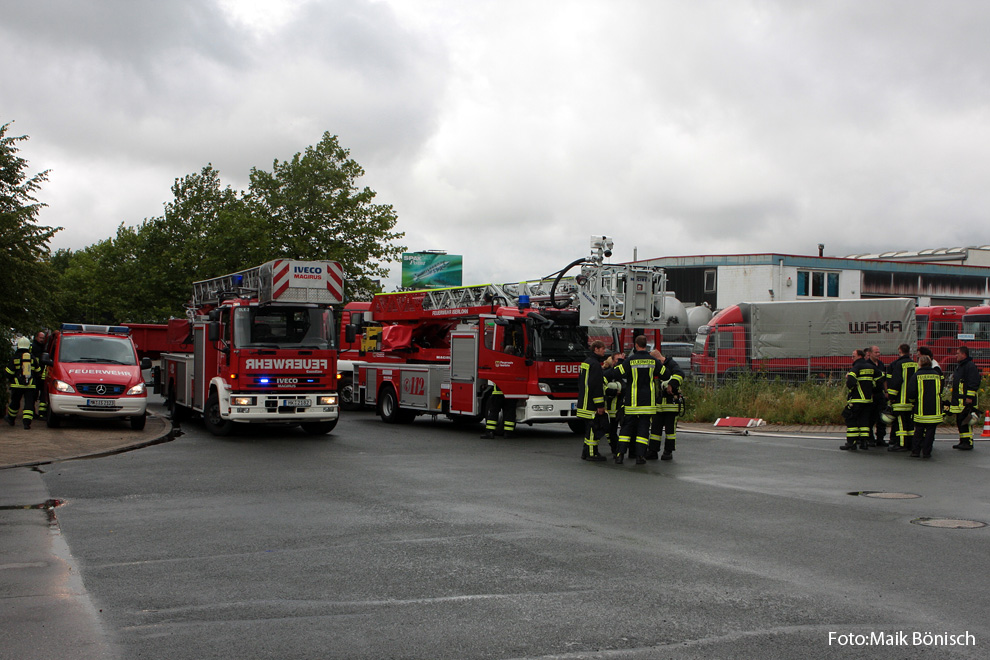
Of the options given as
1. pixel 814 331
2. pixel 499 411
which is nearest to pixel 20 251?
pixel 499 411

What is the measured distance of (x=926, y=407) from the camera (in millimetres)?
14297

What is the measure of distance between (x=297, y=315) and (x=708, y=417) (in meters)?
9.98

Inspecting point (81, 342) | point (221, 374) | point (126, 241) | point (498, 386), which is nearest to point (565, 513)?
point (498, 386)

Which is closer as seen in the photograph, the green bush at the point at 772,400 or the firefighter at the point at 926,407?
the firefighter at the point at 926,407

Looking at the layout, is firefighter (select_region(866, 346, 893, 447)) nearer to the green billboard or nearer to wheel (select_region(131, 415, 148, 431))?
wheel (select_region(131, 415, 148, 431))

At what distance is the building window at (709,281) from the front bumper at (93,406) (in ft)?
165

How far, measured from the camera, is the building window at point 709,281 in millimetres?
63781

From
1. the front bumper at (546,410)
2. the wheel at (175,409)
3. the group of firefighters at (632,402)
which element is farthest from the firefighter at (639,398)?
the wheel at (175,409)

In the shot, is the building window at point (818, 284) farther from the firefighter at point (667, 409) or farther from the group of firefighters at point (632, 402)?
the group of firefighters at point (632, 402)

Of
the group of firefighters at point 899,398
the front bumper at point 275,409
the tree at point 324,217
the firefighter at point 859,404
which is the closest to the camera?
the group of firefighters at point 899,398

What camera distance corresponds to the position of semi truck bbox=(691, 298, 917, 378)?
94.5ft

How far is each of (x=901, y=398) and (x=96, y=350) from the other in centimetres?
1489

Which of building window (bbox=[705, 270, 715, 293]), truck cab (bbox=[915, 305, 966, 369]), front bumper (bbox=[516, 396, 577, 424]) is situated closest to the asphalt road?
front bumper (bbox=[516, 396, 577, 424])

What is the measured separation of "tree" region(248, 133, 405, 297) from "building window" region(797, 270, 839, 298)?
3103cm
